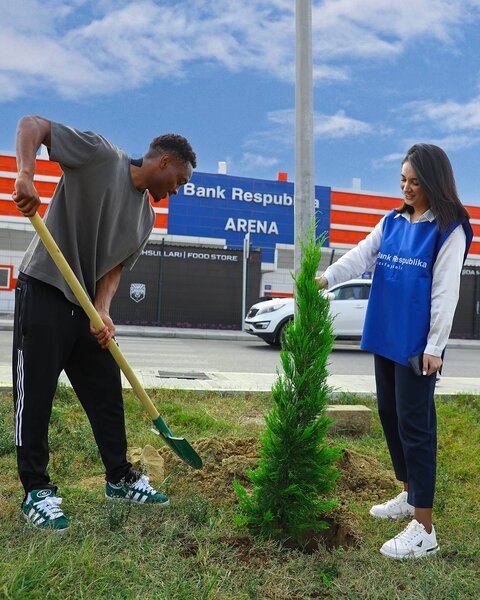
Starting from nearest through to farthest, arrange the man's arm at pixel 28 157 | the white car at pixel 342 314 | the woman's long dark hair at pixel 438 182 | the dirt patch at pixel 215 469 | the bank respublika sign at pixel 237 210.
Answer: the man's arm at pixel 28 157 → the woman's long dark hair at pixel 438 182 → the dirt patch at pixel 215 469 → the white car at pixel 342 314 → the bank respublika sign at pixel 237 210

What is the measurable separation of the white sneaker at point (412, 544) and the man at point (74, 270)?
112cm

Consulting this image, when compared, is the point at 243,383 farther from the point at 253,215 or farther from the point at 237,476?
the point at 253,215

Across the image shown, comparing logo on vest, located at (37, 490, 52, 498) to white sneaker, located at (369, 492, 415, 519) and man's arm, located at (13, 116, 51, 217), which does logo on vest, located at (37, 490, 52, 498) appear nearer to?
man's arm, located at (13, 116, 51, 217)

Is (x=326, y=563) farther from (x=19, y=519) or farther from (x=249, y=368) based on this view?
(x=249, y=368)

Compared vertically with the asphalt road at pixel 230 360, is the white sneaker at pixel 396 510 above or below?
above

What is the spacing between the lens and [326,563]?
245cm

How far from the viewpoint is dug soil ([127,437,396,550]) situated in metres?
3.03

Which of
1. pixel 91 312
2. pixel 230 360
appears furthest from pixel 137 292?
pixel 91 312

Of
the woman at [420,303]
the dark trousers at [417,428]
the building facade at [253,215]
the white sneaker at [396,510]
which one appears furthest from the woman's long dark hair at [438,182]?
the building facade at [253,215]

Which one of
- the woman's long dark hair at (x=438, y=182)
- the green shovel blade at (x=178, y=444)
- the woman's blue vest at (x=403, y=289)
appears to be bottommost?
the green shovel blade at (x=178, y=444)

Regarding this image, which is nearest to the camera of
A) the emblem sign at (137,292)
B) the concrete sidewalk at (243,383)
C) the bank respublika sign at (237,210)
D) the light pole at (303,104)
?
the light pole at (303,104)

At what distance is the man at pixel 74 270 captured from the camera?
266cm

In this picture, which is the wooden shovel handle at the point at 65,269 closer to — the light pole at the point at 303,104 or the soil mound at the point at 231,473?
the soil mound at the point at 231,473

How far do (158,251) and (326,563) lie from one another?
17436 mm
